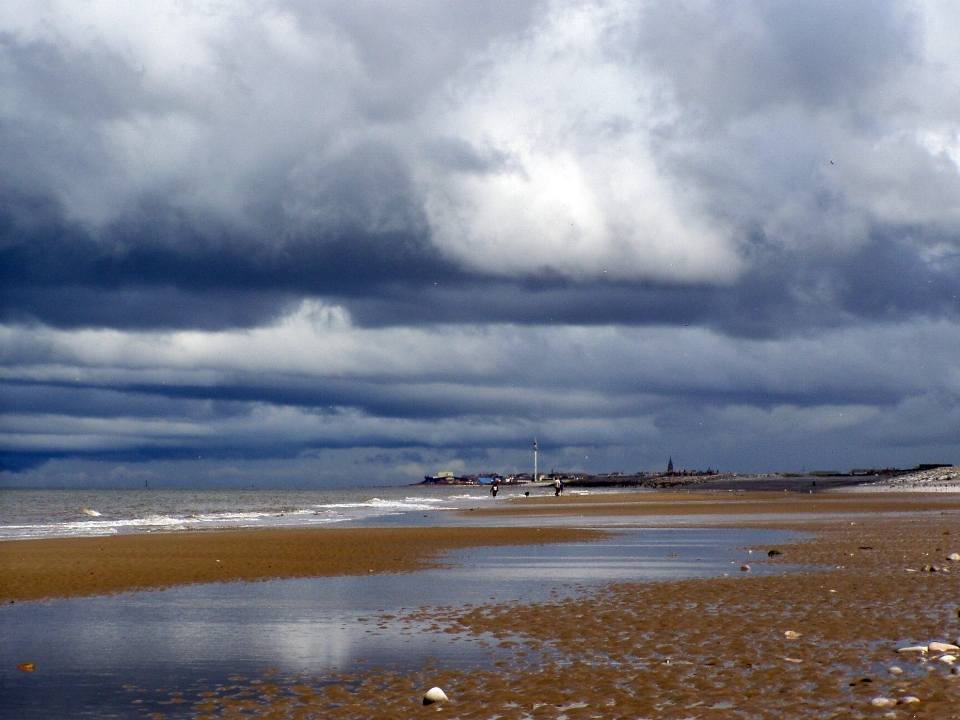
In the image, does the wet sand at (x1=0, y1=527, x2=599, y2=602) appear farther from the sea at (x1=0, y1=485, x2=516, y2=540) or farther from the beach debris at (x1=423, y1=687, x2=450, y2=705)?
the beach debris at (x1=423, y1=687, x2=450, y2=705)

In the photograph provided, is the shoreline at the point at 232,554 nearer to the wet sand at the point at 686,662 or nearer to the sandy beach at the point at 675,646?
the sandy beach at the point at 675,646

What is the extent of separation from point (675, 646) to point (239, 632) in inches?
298

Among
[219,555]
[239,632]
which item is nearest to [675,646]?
[239,632]

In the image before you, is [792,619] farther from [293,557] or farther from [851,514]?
[851,514]

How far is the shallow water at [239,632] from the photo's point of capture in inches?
498

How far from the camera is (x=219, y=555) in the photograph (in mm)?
31938

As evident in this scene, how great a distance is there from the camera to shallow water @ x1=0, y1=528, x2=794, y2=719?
41.5ft

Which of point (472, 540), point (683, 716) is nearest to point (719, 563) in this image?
point (472, 540)

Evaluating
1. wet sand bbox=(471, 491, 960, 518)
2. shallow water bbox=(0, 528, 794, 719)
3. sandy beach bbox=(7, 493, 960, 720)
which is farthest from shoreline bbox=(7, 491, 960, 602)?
wet sand bbox=(471, 491, 960, 518)

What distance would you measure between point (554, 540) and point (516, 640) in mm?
23627

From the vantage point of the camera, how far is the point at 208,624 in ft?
57.7

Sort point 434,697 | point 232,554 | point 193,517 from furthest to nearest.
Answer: point 193,517 → point 232,554 → point 434,697

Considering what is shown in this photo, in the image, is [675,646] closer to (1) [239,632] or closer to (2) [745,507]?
(1) [239,632]

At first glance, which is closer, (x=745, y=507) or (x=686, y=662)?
(x=686, y=662)
